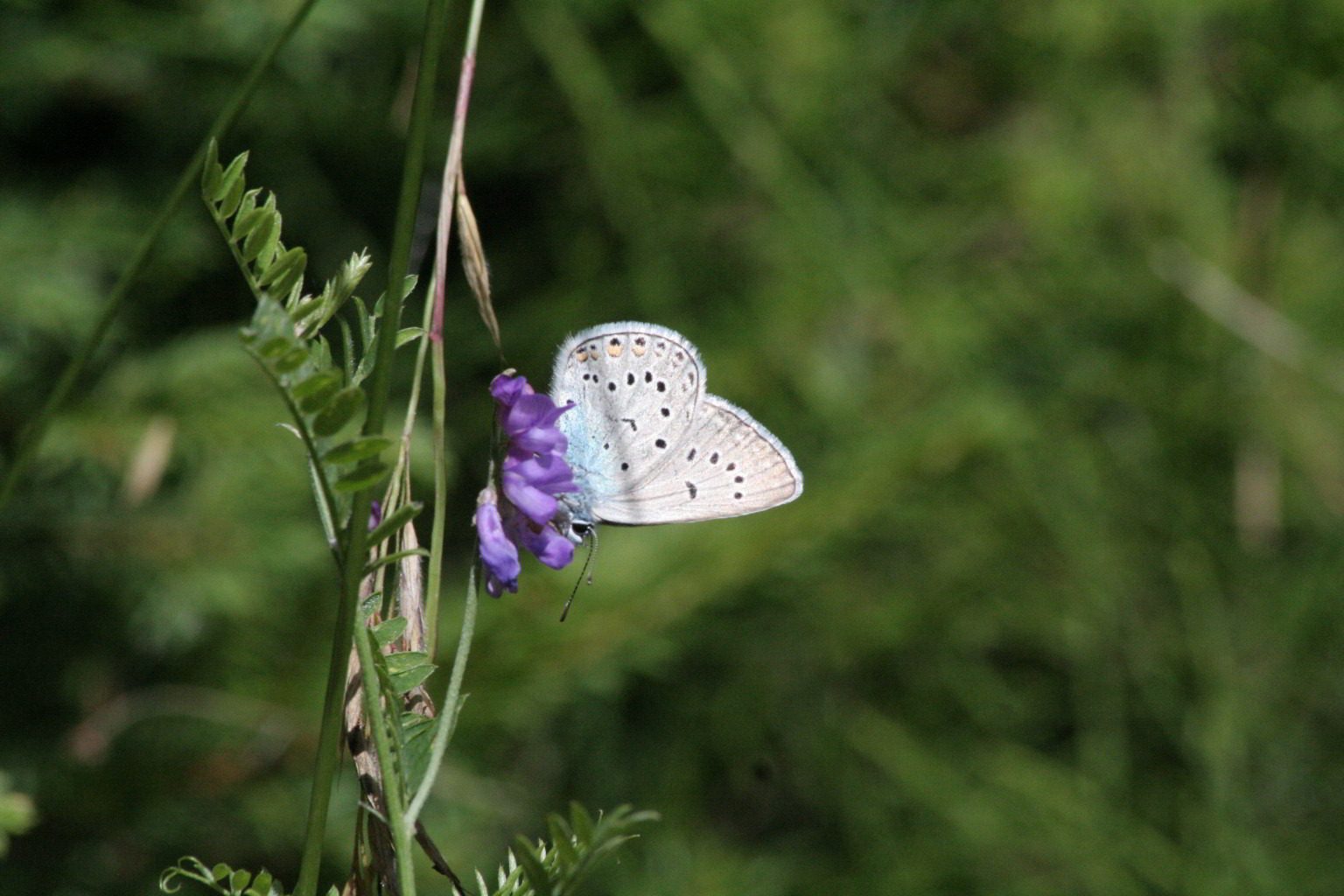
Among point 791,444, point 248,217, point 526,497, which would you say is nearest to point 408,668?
point 526,497

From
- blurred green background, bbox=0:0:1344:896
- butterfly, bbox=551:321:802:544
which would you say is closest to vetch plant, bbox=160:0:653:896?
butterfly, bbox=551:321:802:544

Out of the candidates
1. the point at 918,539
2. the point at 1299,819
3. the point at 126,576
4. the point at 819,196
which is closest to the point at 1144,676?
the point at 1299,819

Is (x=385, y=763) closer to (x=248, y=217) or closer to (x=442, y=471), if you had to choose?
(x=442, y=471)

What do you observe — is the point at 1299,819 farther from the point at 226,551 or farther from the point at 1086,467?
the point at 226,551

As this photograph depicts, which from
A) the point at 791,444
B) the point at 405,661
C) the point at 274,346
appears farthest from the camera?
the point at 791,444

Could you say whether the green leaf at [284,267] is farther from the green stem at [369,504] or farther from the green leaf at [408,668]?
the green leaf at [408,668]

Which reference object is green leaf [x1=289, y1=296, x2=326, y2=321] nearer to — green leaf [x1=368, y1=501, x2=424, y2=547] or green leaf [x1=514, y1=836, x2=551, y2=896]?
green leaf [x1=368, y1=501, x2=424, y2=547]
